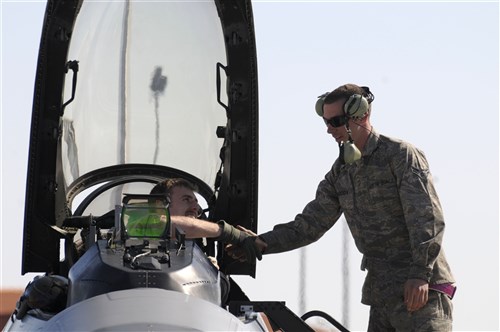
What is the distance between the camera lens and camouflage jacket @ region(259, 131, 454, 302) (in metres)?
7.92

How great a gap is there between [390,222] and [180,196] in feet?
5.08

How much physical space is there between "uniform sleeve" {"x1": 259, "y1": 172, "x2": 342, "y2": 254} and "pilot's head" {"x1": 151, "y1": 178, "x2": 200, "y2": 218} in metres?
0.55

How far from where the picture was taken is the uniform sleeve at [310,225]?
8.72 metres

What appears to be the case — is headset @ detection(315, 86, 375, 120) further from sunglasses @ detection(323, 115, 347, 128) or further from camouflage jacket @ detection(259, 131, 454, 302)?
camouflage jacket @ detection(259, 131, 454, 302)

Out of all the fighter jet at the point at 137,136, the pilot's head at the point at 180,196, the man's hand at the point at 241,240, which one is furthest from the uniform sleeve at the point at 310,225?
the pilot's head at the point at 180,196

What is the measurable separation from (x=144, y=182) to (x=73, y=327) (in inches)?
151

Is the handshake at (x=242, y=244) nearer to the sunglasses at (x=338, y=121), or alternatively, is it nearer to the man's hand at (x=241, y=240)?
the man's hand at (x=241, y=240)

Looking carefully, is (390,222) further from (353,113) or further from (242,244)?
(242,244)

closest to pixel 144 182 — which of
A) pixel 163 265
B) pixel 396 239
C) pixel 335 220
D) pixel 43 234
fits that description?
pixel 43 234

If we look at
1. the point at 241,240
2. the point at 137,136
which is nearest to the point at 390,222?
the point at 241,240

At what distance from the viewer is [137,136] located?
9.62 metres

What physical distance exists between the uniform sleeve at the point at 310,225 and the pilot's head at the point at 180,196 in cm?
55

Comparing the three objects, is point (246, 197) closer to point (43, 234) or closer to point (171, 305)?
point (43, 234)

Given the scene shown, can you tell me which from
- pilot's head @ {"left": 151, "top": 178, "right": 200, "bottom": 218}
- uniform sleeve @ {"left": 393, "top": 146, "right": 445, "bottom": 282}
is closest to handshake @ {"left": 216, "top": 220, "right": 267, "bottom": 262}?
pilot's head @ {"left": 151, "top": 178, "right": 200, "bottom": 218}
